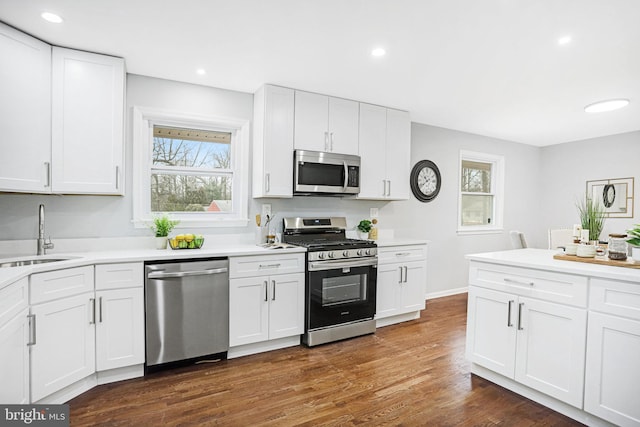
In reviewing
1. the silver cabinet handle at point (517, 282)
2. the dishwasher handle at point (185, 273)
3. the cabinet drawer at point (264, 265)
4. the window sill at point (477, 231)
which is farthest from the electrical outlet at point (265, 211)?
the window sill at point (477, 231)

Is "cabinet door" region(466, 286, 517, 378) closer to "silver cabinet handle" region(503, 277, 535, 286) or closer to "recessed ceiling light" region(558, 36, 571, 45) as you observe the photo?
"silver cabinet handle" region(503, 277, 535, 286)

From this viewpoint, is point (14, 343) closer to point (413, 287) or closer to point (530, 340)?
point (530, 340)

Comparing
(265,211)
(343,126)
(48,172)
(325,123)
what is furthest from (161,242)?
(343,126)

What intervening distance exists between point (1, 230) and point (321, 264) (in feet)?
8.46

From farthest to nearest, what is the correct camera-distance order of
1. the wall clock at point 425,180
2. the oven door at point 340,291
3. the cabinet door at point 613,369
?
the wall clock at point 425,180 → the oven door at point 340,291 → the cabinet door at point 613,369

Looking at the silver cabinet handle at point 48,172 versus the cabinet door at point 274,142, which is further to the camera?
the cabinet door at point 274,142

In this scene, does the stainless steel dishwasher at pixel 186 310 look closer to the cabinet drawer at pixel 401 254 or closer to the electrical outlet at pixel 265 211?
the electrical outlet at pixel 265 211

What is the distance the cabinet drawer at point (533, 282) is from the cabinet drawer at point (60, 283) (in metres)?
2.87

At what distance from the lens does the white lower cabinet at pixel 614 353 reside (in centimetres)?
180

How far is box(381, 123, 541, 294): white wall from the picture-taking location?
4.63m

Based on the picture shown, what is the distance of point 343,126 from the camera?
363cm

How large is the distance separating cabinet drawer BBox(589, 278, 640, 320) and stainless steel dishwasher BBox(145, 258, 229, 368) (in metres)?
2.57

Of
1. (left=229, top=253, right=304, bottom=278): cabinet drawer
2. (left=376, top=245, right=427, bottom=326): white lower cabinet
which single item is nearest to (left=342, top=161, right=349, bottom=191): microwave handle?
(left=376, top=245, right=427, bottom=326): white lower cabinet

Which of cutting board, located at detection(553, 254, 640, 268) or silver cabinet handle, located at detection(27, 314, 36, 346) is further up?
cutting board, located at detection(553, 254, 640, 268)
